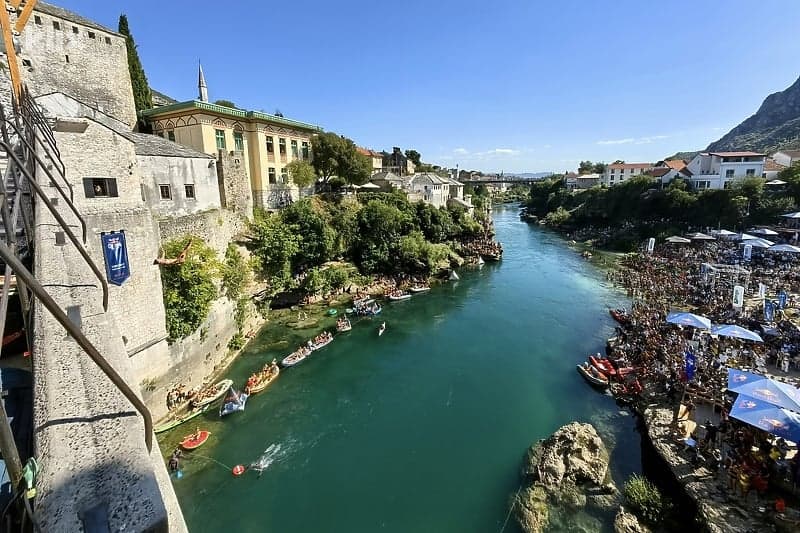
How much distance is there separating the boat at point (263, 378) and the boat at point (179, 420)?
200 centimetres

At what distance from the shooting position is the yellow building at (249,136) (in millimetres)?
26031

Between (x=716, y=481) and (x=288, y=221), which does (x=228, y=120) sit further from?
(x=716, y=481)

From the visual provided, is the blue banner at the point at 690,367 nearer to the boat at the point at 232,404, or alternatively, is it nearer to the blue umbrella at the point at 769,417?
the blue umbrella at the point at 769,417

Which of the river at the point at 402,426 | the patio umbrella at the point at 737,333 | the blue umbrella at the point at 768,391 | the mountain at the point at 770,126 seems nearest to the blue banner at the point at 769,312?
the patio umbrella at the point at 737,333

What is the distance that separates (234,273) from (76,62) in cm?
1571

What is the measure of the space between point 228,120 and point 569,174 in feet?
354

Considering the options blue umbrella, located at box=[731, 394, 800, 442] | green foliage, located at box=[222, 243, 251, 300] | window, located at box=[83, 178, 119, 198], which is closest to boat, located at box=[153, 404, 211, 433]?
green foliage, located at box=[222, 243, 251, 300]

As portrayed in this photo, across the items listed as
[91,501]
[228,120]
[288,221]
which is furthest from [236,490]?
[228,120]

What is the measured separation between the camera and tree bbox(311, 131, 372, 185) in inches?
1434

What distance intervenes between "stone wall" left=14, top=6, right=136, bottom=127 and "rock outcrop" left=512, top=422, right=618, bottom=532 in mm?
29273

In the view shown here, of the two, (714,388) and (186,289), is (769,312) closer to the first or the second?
(714,388)

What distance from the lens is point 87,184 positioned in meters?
12.8

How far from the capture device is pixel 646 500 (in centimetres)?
1156

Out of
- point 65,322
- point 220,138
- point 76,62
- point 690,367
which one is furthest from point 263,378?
point 76,62
